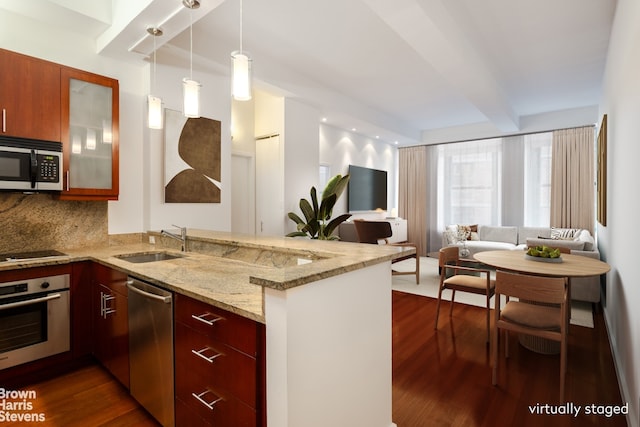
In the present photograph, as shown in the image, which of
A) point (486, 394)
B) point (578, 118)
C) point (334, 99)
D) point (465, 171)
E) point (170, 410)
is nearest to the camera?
point (170, 410)

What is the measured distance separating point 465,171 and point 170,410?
732 cm

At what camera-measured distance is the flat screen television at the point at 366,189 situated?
6652mm

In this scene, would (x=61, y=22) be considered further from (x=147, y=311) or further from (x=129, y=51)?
(x=147, y=311)

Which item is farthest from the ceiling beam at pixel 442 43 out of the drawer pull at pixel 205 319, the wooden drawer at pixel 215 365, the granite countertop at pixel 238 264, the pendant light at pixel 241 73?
the wooden drawer at pixel 215 365

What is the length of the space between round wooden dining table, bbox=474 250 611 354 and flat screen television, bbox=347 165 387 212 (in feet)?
12.5

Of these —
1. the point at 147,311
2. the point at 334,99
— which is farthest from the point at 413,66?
the point at 147,311

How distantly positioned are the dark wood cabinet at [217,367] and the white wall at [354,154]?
4836 millimetres

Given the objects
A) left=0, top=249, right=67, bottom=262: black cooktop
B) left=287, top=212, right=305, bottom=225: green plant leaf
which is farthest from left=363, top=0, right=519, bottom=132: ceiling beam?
left=0, top=249, right=67, bottom=262: black cooktop

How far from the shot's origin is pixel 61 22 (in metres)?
2.59

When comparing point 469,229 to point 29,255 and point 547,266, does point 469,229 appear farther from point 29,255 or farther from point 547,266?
point 29,255

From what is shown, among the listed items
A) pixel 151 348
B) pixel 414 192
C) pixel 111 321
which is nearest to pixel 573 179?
pixel 414 192

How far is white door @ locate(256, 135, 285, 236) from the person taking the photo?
4.74 m

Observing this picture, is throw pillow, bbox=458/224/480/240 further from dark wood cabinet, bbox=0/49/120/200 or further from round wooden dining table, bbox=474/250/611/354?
dark wood cabinet, bbox=0/49/120/200

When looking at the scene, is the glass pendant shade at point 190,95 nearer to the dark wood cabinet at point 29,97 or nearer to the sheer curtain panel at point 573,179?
the dark wood cabinet at point 29,97
